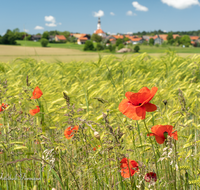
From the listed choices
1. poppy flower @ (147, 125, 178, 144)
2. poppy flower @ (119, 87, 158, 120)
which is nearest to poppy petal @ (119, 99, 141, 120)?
poppy flower @ (119, 87, 158, 120)

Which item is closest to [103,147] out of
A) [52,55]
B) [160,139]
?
[160,139]

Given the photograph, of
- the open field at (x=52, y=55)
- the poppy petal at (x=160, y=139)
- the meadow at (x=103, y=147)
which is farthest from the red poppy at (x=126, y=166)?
the open field at (x=52, y=55)

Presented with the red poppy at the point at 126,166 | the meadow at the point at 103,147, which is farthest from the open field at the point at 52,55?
the red poppy at the point at 126,166

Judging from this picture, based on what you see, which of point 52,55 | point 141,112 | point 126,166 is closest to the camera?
point 141,112

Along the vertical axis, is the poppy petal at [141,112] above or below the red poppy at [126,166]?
above

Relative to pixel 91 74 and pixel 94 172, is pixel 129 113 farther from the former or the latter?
pixel 91 74

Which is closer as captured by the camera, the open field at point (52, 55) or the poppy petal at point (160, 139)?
the poppy petal at point (160, 139)

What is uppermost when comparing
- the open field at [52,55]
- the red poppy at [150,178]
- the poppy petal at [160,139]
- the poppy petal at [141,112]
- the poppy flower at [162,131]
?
the open field at [52,55]

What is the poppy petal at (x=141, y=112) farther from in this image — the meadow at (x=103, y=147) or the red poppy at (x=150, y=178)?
the red poppy at (x=150, y=178)

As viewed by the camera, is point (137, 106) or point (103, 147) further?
point (103, 147)

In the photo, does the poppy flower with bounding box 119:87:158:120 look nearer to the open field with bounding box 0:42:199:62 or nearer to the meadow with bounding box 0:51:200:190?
the meadow with bounding box 0:51:200:190

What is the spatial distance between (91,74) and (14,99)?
158 centimetres

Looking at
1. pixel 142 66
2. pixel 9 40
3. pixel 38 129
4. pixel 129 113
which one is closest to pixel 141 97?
pixel 129 113

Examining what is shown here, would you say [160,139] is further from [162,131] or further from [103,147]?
[103,147]
